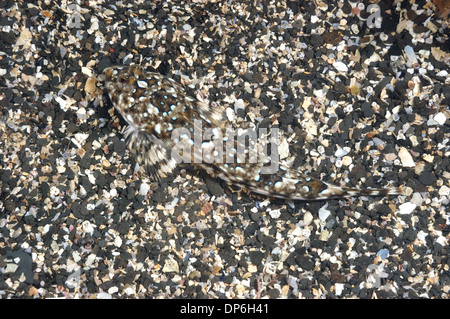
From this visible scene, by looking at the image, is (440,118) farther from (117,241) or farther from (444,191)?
(117,241)

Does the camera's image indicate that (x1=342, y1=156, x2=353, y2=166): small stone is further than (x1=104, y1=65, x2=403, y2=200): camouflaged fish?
Yes

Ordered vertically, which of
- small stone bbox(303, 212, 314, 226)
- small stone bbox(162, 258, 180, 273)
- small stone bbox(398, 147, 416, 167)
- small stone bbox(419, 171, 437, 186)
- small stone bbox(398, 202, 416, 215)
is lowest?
small stone bbox(162, 258, 180, 273)

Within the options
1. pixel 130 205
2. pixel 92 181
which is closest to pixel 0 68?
pixel 92 181

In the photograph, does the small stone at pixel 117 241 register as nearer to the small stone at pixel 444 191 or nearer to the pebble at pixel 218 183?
the pebble at pixel 218 183

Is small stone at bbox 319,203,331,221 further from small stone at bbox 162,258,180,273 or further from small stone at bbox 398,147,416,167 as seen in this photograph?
small stone at bbox 162,258,180,273

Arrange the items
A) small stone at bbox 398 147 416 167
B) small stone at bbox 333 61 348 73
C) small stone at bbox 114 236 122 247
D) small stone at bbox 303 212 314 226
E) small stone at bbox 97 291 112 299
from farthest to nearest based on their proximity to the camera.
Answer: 1. small stone at bbox 333 61 348 73
2. small stone at bbox 398 147 416 167
3. small stone at bbox 303 212 314 226
4. small stone at bbox 114 236 122 247
5. small stone at bbox 97 291 112 299

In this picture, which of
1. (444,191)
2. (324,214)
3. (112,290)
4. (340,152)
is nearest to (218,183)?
(324,214)

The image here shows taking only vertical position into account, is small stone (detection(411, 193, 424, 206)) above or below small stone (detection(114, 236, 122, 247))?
above

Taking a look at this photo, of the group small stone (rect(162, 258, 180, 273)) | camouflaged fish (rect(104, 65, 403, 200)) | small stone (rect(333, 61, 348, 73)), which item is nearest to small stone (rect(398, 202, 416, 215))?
camouflaged fish (rect(104, 65, 403, 200))
